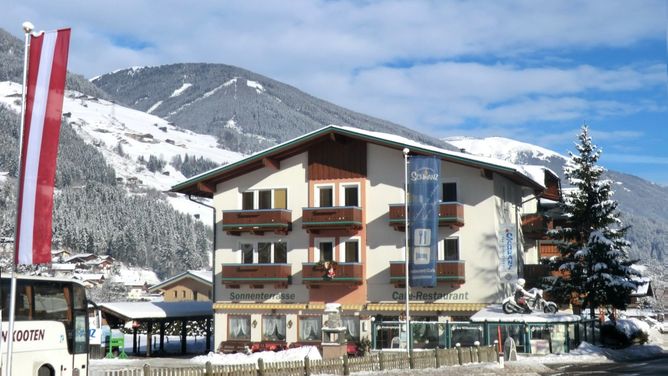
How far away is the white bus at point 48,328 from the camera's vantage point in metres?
23.6

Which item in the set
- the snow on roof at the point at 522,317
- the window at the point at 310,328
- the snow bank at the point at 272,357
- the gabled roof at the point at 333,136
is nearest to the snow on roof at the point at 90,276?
the gabled roof at the point at 333,136

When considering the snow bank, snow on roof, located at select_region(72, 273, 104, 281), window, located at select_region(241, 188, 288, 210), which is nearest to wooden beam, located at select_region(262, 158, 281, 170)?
window, located at select_region(241, 188, 288, 210)

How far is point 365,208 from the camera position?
52.9m

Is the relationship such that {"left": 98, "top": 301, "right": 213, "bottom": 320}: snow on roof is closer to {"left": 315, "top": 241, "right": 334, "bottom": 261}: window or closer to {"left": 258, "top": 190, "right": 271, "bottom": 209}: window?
{"left": 258, "top": 190, "right": 271, "bottom": 209}: window

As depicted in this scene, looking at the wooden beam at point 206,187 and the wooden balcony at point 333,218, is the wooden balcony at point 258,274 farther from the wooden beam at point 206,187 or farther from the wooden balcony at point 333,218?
the wooden beam at point 206,187

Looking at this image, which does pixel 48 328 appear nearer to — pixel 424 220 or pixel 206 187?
pixel 424 220

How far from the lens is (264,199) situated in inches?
2180

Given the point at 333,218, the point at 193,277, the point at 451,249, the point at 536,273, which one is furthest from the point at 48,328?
the point at 193,277

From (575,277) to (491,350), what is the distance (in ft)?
48.0

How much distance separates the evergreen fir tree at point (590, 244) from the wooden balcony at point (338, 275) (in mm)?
12615

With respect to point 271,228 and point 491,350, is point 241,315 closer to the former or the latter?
point 271,228

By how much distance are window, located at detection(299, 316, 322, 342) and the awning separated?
143 inches

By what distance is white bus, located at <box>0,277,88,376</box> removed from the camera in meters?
23.6

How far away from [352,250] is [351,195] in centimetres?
348
